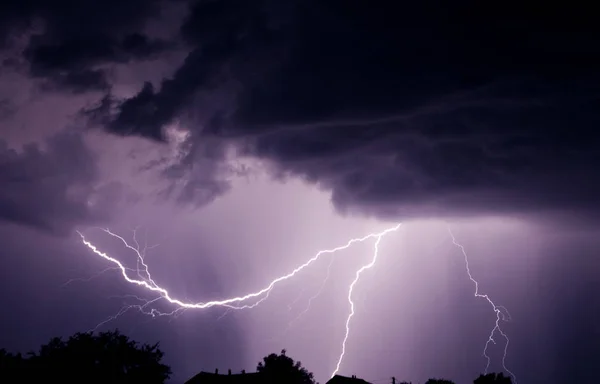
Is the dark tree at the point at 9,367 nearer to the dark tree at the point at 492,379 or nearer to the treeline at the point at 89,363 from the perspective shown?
the treeline at the point at 89,363

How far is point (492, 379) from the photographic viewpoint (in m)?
48.8

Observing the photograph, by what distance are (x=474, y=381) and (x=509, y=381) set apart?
2999 millimetres

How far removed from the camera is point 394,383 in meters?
49.9

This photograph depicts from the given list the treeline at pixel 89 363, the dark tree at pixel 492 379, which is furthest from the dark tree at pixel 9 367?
the dark tree at pixel 492 379

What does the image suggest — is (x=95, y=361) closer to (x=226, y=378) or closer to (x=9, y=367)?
(x=9, y=367)

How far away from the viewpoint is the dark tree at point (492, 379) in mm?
48375

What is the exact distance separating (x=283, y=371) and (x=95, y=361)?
16278 millimetres

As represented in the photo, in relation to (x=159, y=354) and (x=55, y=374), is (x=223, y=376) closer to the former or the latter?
(x=159, y=354)

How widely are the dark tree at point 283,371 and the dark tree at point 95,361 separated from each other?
11111 millimetres

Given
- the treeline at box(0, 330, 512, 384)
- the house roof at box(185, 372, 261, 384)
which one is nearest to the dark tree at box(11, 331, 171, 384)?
the treeline at box(0, 330, 512, 384)

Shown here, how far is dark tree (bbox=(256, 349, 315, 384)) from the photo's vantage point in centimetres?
4609

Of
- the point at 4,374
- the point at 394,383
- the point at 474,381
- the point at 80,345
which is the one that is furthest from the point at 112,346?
the point at 474,381

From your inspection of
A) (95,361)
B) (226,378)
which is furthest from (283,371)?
(95,361)

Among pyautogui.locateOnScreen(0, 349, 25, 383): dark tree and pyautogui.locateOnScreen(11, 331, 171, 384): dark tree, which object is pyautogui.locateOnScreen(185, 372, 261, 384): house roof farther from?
pyautogui.locateOnScreen(0, 349, 25, 383): dark tree
